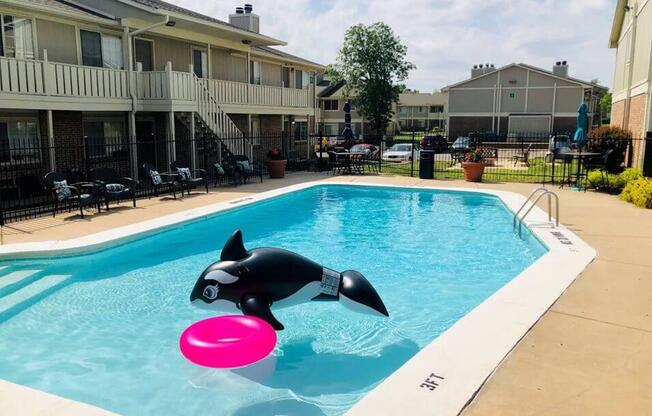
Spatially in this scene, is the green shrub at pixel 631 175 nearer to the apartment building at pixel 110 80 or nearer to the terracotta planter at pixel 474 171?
the terracotta planter at pixel 474 171

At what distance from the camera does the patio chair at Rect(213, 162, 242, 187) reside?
18062mm

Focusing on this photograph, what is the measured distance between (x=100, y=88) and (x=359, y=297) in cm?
1342

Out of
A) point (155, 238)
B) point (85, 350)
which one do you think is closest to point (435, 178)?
point (155, 238)

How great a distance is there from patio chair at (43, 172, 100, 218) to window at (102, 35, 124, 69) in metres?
6.46

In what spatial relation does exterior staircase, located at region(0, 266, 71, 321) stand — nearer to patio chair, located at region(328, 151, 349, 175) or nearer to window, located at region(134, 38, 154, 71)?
window, located at region(134, 38, 154, 71)

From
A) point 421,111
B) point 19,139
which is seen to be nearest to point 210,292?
point 19,139

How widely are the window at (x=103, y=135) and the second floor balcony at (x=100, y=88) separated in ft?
5.13

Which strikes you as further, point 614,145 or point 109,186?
point 614,145

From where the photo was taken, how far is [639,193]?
13.2 m

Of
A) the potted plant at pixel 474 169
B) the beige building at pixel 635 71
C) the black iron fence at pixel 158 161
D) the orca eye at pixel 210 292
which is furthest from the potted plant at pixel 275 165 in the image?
the orca eye at pixel 210 292

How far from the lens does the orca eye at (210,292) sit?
553cm

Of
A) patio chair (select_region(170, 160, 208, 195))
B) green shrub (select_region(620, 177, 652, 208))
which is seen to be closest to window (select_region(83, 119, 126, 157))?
patio chair (select_region(170, 160, 208, 195))

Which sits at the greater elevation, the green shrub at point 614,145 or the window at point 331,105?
the window at point 331,105

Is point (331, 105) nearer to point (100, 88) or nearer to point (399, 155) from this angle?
point (399, 155)
